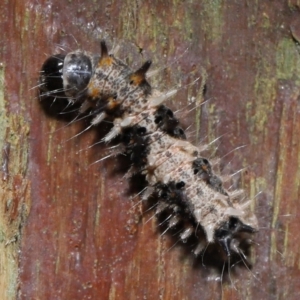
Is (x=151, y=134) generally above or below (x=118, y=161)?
above

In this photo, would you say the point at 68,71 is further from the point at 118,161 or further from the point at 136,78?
the point at 118,161

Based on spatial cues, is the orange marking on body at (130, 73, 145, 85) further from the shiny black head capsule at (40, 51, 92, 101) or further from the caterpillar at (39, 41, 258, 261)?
the shiny black head capsule at (40, 51, 92, 101)

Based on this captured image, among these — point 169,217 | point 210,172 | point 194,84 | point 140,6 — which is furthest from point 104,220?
point 140,6

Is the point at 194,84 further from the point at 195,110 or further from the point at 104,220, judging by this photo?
the point at 104,220

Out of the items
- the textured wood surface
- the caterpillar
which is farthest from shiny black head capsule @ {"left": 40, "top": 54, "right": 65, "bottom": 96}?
the textured wood surface

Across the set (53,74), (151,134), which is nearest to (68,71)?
(53,74)

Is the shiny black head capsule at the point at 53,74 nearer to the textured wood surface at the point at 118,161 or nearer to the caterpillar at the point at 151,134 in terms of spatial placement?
the caterpillar at the point at 151,134
